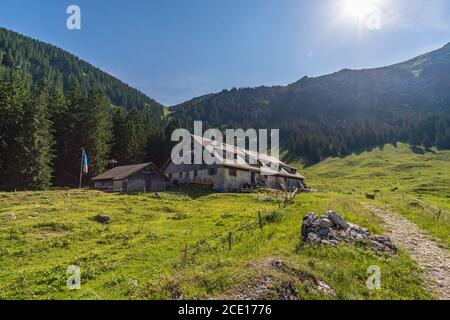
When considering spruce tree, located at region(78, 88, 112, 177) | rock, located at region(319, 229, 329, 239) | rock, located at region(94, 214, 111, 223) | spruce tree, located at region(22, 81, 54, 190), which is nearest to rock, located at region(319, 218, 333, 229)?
rock, located at region(319, 229, 329, 239)

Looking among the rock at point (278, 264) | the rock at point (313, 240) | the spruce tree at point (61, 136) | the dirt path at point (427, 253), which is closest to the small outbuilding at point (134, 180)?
the spruce tree at point (61, 136)

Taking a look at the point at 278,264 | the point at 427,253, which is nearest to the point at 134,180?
the point at 278,264

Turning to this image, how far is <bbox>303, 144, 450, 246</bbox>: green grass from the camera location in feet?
127

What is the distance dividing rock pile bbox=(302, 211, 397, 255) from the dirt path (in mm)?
1466

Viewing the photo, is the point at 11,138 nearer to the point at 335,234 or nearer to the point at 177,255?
the point at 177,255

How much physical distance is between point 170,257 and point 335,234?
29.4 ft

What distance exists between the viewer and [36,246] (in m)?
18.7

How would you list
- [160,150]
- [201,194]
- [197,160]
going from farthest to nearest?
[160,150], [197,160], [201,194]

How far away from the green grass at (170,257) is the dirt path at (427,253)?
57 cm

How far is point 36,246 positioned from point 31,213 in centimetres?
962

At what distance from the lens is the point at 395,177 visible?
8469 cm

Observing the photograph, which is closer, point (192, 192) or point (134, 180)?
point (192, 192)
